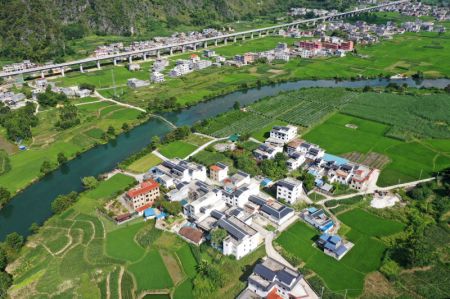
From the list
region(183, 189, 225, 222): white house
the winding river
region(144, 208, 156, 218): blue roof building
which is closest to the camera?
region(183, 189, 225, 222): white house

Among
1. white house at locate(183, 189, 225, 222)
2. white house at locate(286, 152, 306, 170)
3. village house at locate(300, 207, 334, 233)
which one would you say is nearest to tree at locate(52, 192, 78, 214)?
white house at locate(183, 189, 225, 222)

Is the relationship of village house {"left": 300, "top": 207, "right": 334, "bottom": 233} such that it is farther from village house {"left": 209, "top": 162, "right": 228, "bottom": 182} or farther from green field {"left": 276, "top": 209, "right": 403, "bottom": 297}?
village house {"left": 209, "top": 162, "right": 228, "bottom": 182}

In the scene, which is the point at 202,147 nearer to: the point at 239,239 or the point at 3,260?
the point at 239,239

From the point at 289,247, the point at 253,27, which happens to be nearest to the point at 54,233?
the point at 289,247

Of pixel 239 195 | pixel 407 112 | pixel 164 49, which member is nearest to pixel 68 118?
pixel 239 195

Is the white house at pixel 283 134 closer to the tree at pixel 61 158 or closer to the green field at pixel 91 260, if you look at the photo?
the green field at pixel 91 260

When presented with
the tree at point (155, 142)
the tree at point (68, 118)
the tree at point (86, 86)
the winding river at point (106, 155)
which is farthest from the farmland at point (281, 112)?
the tree at point (86, 86)

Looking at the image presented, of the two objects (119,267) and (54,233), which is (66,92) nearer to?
(54,233)
